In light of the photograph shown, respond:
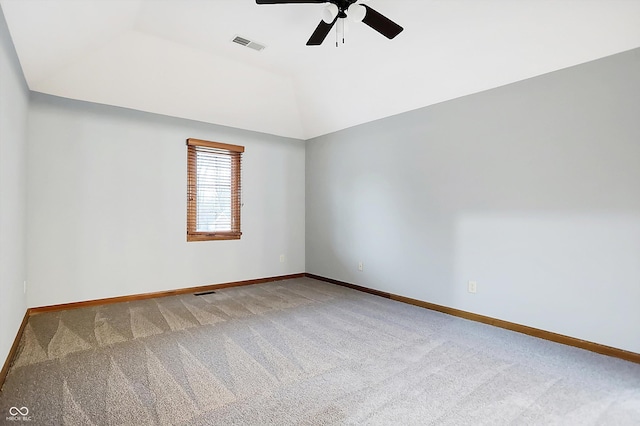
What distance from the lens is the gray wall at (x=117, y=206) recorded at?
3492 mm

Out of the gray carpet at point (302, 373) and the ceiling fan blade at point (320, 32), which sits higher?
the ceiling fan blade at point (320, 32)

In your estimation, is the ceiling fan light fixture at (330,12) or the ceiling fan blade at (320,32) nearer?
the ceiling fan light fixture at (330,12)

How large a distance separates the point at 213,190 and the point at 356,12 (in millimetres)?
3304

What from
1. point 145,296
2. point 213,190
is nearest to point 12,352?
point 145,296

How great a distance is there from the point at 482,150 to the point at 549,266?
130 cm

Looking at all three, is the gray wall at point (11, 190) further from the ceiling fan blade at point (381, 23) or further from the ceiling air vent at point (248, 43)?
the ceiling fan blade at point (381, 23)

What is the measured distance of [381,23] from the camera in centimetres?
243

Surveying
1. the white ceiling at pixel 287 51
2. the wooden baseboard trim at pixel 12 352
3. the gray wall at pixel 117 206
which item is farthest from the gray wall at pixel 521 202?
the wooden baseboard trim at pixel 12 352

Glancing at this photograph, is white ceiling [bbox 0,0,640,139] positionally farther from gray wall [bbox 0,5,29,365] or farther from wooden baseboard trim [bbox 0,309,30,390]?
wooden baseboard trim [bbox 0,309,30,390]

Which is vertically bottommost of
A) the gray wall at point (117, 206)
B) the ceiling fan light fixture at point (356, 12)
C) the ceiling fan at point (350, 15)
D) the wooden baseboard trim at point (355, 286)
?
the wooden baseboard trim at point (355, 286)

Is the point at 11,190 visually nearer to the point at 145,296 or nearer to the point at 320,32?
the point at 145,296

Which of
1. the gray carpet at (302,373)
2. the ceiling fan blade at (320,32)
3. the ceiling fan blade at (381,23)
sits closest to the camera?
the gray carpet at (302,373)

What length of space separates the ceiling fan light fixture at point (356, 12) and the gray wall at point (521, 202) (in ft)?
5.85

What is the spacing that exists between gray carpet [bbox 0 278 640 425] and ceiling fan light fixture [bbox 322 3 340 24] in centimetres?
258
